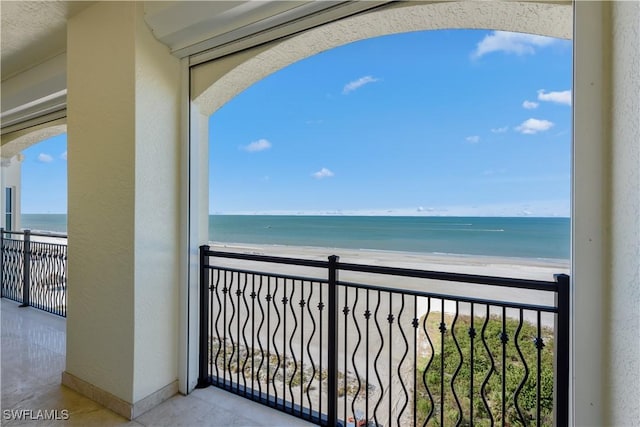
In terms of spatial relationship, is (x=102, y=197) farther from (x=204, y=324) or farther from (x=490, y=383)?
(x=490, y=383)

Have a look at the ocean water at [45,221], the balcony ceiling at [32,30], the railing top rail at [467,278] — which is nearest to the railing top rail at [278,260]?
the railing top rail at [467,278]

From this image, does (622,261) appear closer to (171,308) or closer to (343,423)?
(343,423)

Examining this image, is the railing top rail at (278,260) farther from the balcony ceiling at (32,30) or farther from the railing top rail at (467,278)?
the balcony ceiling at (32,30)

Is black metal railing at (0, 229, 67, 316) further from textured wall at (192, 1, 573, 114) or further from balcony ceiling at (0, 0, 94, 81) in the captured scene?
textured wall at (192, 1, 573, 114)

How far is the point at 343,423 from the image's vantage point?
1754mm

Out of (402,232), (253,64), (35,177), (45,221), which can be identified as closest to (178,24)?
(253,64)

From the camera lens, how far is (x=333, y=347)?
1711 mm

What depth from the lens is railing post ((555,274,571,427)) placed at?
121 centimetres

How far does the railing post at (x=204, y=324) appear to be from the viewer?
2104 millimetres

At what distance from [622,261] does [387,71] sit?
71.1 feet

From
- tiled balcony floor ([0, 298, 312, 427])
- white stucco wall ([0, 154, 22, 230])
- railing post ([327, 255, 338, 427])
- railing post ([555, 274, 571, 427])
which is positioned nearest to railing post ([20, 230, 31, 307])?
tiled balcony floor ([0, 298, 312, 427])

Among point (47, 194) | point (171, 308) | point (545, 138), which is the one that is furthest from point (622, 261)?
point (47, 194)

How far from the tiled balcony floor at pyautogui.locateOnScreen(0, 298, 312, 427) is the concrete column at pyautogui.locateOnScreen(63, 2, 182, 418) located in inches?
2.8

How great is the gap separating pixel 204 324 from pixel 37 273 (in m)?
3.06
